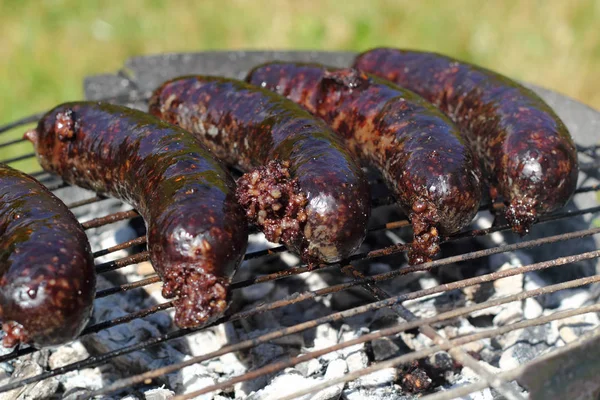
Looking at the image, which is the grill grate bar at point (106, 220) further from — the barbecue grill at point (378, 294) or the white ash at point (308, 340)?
the white ash at point (308, 340)

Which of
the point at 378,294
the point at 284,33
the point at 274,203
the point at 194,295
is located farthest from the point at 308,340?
the point at 284,33

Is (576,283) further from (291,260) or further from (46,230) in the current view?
(46,230)

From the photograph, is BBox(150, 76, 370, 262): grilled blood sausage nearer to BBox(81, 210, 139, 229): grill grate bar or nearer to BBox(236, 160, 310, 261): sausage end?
BBox(236, 160, 310, 261): sausage end

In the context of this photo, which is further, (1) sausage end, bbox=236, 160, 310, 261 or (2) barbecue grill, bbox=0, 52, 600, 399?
(1) sausage end, bbox=236, 160, 310, 261

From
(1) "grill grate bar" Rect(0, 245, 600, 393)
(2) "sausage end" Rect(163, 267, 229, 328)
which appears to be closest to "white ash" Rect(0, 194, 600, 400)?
(1) "grill grate bar" Rect(0, 245, 600, 393)

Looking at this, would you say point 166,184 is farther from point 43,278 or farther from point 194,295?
point 43,278

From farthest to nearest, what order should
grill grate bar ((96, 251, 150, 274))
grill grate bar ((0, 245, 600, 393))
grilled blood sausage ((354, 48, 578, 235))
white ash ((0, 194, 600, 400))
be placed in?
1. grilled blood sausage ((354, 48, 578, 235))
2. white ash ((0, 194, 600, 400))
3. grill grate bar ((96, 251, 150, 274))
4. grill grate bar ((0, 245, 600, 393))

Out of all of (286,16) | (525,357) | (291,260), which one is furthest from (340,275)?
(286,16)

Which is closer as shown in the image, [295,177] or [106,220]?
[295,177]
